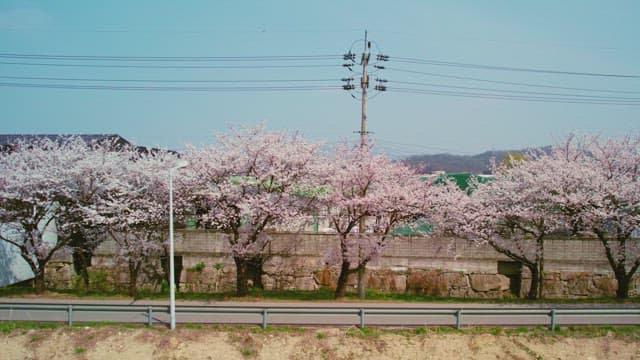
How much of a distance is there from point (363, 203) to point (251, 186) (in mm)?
4018

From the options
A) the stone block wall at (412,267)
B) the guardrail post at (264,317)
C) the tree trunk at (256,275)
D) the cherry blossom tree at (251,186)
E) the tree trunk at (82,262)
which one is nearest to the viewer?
the guardrail post at (264,317)

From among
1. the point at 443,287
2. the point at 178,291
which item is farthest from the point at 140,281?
the point at 443,287

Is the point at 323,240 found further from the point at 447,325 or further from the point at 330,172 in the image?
the point at 447,325

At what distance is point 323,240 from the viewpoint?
75.7 ft

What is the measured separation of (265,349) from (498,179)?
12443 mm

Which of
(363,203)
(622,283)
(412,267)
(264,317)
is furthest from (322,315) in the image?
(622,283)

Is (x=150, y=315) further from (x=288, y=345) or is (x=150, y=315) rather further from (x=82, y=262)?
(x=82, y=262)

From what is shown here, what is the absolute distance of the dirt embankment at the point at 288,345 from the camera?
14.7m

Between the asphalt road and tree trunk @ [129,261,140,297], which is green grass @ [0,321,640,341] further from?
tree trunk @ [129,261,140,297]

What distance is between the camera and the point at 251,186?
19.7 metres

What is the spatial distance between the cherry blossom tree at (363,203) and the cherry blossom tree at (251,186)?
3.23 ft

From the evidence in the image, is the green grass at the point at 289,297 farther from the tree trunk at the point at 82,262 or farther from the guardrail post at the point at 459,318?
the guardrail post at the point at 459,318

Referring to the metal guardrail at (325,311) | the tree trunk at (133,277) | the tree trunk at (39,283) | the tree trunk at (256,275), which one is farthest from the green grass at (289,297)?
the metal guardrail at (325,311)

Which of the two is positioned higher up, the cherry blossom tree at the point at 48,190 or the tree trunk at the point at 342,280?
the cherry blossom tree at the point at 48,190
